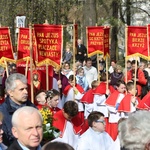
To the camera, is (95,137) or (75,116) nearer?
(95,137)

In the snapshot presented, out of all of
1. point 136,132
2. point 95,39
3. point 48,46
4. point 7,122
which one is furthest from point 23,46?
point 136,132

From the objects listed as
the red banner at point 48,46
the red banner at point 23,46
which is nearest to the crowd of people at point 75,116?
the red banner at point 23,46

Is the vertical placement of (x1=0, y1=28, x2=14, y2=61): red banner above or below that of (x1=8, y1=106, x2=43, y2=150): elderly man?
above

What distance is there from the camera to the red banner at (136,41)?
12.9 m

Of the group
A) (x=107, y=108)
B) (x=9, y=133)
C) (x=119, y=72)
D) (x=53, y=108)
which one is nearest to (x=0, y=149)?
(x=9, y=133)

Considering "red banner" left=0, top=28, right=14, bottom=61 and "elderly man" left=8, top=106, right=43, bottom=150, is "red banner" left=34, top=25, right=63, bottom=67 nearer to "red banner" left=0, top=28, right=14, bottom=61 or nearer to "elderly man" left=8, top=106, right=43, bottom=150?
"red banner" left=0, top=28, right=14, bottom=61

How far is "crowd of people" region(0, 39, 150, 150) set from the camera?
3742 mm

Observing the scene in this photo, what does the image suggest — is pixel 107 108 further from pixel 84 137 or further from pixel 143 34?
pixel 84 137

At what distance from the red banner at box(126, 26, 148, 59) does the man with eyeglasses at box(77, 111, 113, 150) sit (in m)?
5.65

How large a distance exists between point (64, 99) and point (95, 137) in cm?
584

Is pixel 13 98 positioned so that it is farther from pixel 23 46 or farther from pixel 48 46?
pixel 23 46

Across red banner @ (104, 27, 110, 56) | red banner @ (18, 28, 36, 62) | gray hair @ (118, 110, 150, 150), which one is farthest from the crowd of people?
red banner @ (18, 28, 36, 62)

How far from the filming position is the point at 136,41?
13.0 metres

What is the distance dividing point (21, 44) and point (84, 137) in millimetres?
6202
